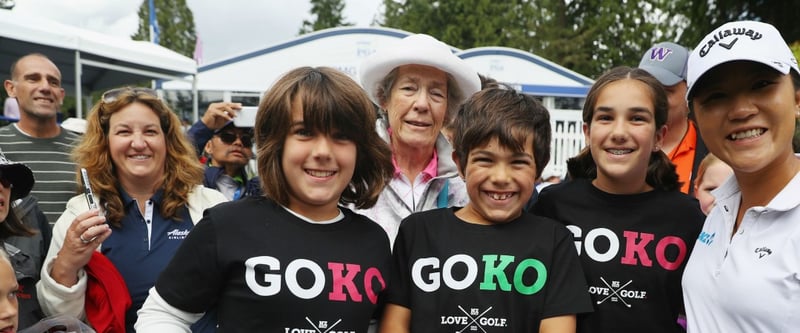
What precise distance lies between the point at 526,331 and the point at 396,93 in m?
1.33

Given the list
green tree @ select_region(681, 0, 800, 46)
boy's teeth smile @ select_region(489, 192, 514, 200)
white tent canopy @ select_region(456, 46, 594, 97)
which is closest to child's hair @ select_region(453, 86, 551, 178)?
boy's teeth smile @ select_region(489, 192, 514, 200)

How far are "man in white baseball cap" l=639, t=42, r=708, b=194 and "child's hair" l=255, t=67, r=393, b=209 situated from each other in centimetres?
229

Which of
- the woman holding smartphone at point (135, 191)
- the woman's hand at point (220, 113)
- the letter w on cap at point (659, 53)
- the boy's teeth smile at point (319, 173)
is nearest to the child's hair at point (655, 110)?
the boy's teeth smile at point (319, 173)

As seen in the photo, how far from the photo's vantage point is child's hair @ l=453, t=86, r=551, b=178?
88.5 inches

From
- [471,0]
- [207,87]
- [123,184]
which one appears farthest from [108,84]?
[471,0]

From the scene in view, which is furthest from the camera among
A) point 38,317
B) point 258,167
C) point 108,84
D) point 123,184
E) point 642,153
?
point 108,84

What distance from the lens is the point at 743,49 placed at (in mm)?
1857

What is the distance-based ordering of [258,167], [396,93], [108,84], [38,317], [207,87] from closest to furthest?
1. [258,167]
2. [38,317]
3. [396,93]
4. [108,84]
5. [207,87]

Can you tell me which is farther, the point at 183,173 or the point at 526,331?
the point at 183,173

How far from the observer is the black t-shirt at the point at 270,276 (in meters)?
1.99

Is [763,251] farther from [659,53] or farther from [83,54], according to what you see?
[83,54]

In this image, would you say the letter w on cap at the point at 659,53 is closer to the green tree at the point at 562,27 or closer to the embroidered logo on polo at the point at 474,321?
the embroidered logo on polo at the point at 474,321

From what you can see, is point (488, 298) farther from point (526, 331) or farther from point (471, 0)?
point (471, 0)

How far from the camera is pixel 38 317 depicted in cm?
258
